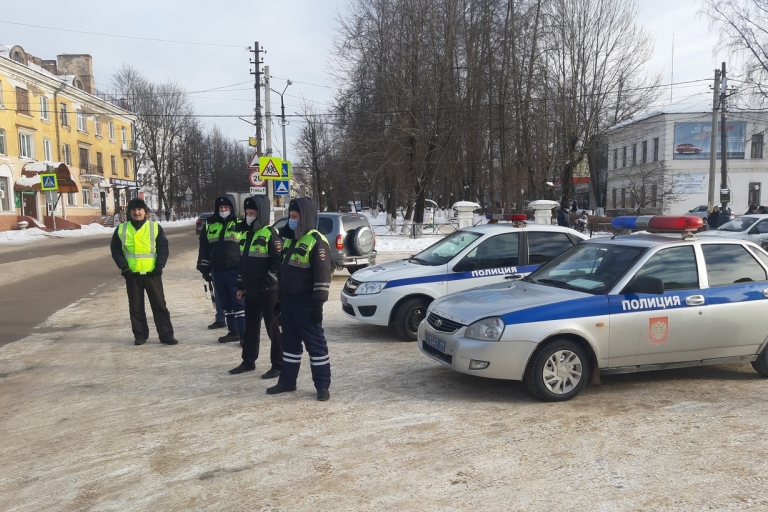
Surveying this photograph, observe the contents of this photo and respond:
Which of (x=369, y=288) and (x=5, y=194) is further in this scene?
(x=5, y=194)

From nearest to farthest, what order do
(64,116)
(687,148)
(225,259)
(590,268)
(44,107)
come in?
(590,268)
(225,259)
(44,107)
(64,116)
(687,148)

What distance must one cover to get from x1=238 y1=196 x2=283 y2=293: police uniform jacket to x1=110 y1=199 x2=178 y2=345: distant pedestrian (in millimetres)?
2131

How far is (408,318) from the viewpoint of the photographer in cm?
793

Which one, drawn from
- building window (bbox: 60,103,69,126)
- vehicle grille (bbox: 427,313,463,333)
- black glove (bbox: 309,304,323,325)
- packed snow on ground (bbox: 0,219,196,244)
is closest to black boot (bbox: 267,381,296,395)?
black glove (bbox: 309,304,323,325)

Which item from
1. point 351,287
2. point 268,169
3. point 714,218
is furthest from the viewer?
point 714,218

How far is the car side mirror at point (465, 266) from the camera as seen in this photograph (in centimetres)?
802

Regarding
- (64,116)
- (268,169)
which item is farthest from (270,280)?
(64,116)

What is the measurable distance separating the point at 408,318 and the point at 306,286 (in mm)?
2775

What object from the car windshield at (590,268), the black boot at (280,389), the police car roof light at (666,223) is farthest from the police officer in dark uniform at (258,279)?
the police car roof light at (666,223)

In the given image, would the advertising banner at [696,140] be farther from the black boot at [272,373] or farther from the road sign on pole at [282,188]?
the black boot at [272,373]

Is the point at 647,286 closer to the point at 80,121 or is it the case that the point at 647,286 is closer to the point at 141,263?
the point at 141,263

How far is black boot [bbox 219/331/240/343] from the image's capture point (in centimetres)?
804

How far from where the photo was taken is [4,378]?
21.3ft

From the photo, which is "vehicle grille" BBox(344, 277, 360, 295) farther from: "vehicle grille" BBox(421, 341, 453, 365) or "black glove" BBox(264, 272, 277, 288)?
"vehicle grille" BBox(421, 341, 453, 365)
